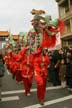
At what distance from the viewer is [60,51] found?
46.7 feet

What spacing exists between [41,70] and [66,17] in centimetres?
3098

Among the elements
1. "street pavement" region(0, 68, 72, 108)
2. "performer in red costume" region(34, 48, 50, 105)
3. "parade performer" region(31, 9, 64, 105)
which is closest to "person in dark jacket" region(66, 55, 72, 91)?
"street pavement" region(0, 68, 72, 108)

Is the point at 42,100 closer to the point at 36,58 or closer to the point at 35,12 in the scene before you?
the point at 36,58

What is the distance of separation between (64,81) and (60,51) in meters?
1.15

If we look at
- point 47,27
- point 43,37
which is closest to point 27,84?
point 43,37

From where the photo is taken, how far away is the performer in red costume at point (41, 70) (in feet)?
34.8

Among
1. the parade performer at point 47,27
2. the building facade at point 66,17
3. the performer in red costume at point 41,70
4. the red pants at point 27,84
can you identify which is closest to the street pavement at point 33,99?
the red pants at point 27,84

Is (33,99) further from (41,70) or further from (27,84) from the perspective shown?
(27,84)

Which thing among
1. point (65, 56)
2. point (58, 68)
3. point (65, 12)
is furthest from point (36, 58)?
point (65, 12)

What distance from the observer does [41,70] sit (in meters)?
10.8

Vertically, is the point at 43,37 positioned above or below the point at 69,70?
above

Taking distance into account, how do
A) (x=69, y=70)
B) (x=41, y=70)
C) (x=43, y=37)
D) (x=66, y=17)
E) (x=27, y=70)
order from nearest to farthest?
(x=41, y=70)
(x=43, y=37)
(x=27, y=70)
(x=69, y=70)
(x=66, y=17)

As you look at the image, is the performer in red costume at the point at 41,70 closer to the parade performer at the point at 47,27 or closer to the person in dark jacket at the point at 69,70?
the parade performer at the point at 47,27

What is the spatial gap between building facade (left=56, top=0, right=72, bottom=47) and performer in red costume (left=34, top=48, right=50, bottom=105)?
2832 cm
